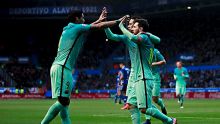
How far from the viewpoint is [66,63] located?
1139cm

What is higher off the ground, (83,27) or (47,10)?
(47,10)

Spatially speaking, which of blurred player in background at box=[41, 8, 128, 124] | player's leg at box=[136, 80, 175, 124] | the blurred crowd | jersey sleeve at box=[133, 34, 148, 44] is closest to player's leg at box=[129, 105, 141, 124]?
player's leg at box=[136, 80, 175, 124]

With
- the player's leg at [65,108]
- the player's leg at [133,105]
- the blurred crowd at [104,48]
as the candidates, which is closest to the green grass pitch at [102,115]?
the player's leg at [133,105]

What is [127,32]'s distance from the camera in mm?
11875

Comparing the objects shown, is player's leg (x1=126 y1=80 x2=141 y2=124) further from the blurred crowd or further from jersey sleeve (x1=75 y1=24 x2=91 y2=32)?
the blurred crowd

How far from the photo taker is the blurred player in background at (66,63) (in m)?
11.2

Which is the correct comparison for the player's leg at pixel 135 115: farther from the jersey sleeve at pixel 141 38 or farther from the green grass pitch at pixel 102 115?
the green grass pitch at pixel 102 115

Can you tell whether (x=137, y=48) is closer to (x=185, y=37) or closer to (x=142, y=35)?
(x=142, y=35)

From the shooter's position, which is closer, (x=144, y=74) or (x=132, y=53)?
(x=144, y=74)

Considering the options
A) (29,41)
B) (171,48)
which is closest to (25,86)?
(29,41)

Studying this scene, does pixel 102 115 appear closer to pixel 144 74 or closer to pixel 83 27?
pixel 144 74

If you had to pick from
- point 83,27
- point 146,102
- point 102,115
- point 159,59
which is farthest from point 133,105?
point 102,115

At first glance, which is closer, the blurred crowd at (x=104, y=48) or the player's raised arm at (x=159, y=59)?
the player's raised arm at (x=159, y=59)

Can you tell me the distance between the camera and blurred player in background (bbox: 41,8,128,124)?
11.2 m
